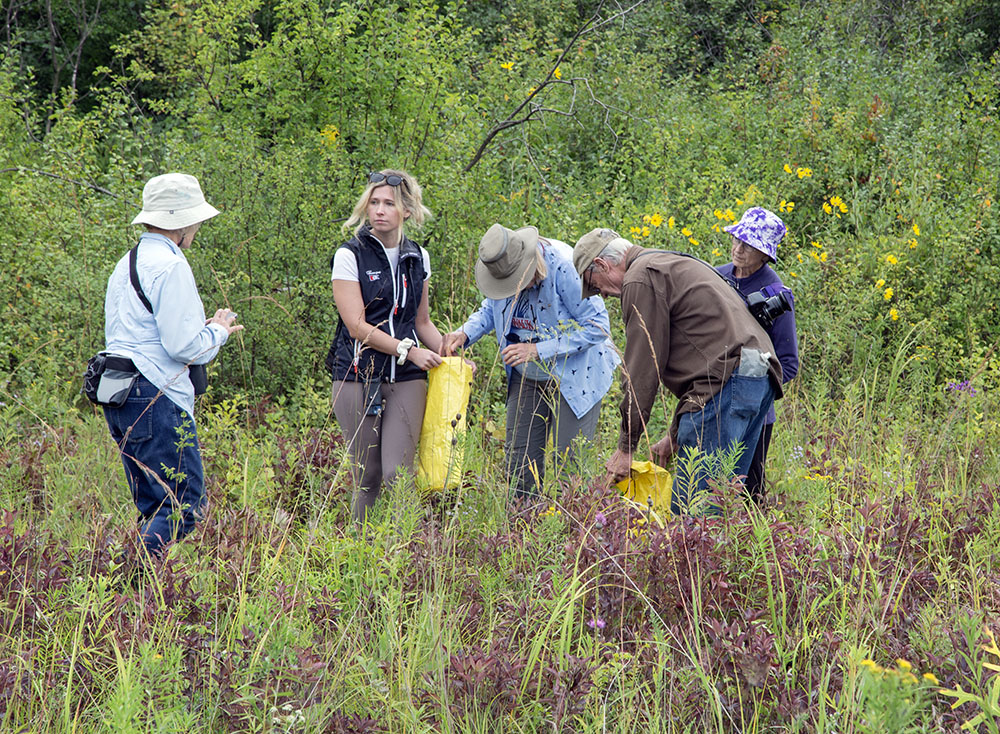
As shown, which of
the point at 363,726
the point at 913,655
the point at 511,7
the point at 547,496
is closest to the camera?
the point at 363,726

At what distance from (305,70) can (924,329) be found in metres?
4.67

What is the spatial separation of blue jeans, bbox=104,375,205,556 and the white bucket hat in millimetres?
604

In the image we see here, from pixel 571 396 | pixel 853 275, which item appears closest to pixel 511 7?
pixel 853 275

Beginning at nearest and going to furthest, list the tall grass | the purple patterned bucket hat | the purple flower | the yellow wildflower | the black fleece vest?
the tall grass < the black fleece vest < the purple patterned bucket hat < the purple flower < the yellow wildflower

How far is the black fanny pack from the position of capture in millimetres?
3342

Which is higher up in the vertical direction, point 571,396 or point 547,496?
point 571,396

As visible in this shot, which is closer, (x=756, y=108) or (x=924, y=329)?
(x=924, y=329)

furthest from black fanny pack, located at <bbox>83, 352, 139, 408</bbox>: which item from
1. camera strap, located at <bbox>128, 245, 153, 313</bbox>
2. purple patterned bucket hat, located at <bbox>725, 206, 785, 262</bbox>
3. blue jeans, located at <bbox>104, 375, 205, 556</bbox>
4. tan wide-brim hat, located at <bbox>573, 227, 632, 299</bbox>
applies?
purple patterned bucket hat, located at <bbox>725, 206, 785, 262</bbox>

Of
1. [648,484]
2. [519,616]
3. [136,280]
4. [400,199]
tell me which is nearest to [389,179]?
[400,199]

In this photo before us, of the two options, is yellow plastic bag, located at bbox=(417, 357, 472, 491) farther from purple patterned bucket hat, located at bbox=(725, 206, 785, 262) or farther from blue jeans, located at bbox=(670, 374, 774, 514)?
purple patterned bucket hat, located at bbox=(725, 206, 785, 262)

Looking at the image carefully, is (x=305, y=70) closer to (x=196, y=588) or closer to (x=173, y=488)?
(x=173, y=488)

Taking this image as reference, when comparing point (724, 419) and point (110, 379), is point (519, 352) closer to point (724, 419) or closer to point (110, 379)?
point (724, 419)

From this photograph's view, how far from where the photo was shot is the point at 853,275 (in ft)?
20.7

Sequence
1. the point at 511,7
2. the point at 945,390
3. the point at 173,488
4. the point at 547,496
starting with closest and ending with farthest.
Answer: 1. the point at 173,488
2. the point at 547,496
3. the point at 945,390
4. the point at 511,7
